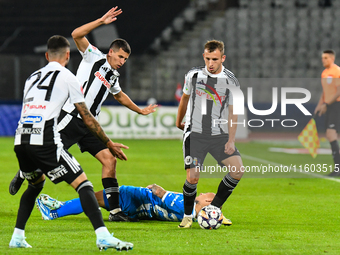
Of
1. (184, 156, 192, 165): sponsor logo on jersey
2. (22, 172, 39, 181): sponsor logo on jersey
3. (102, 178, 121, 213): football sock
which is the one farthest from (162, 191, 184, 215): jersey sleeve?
(22, 172, 39, 181): sponsor logo on jersey

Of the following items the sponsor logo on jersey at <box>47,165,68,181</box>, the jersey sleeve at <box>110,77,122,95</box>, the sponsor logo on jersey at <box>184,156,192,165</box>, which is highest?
the jersey sleeve at <box>110,77,122,95</box>

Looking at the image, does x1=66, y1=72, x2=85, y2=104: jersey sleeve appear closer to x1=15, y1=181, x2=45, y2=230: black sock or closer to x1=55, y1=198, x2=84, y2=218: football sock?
x1=15, y1=181, x2=45, y2=230: black sock

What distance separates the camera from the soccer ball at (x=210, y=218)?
554 centimetres

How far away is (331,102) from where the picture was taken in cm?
1074

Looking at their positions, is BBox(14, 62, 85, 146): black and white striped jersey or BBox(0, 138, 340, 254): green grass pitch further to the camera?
BBox(0, 138, 340, 254): green grass pitch

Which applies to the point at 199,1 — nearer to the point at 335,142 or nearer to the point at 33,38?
the point at 33,38

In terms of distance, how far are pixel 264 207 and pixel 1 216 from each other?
3295 mm

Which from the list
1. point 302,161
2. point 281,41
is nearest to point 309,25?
point 281,41

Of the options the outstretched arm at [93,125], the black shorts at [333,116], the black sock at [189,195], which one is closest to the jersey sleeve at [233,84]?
the black sock at [189,195]

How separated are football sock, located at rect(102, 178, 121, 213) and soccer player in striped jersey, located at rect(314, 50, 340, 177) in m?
5.91

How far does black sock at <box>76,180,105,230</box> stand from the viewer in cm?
419

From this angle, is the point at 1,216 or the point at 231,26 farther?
the point at 231,26

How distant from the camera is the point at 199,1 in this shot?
30.4 m

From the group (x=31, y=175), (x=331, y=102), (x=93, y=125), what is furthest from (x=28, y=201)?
(x=331, y=102)
